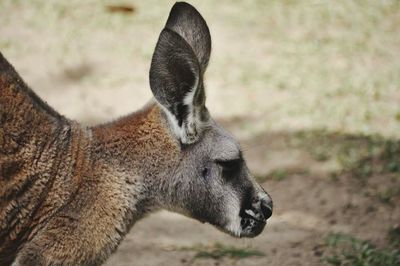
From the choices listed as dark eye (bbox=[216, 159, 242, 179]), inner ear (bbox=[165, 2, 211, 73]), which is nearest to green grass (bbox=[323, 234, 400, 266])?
dark eye (bbox=[216, 159, 242, 179])

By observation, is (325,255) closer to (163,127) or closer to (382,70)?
(163,127)

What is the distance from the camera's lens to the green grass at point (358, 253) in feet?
17.1

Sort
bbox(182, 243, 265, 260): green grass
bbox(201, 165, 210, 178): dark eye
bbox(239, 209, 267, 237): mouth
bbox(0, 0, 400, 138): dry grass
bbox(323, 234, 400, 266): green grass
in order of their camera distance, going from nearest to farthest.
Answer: bbox(201, 165, 210, 178): dark eye
bbox(239, 209, 267, 237): mouth
bbox(323, 234, 400, 266): green grass
bbox(182, 243, 265, 260): green grass
bbox(0, 0, 400, 138): dry grass

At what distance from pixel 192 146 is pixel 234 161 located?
0.27m

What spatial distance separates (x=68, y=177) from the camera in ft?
13.0

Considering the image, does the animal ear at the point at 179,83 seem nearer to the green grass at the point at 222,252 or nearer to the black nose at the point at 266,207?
the black nose at the point at 266,207

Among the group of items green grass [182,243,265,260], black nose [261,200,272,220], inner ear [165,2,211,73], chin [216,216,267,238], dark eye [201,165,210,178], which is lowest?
green grass [182,243,265,260]

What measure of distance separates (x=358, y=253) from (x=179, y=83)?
84.9 inches

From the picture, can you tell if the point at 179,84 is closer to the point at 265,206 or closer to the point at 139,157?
the point at 139,157

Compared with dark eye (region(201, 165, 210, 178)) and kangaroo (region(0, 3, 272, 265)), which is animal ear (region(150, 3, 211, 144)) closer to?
kangaroo (region(0, 3, 272, 265))

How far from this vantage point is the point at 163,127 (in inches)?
164

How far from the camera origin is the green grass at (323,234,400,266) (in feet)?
17.1

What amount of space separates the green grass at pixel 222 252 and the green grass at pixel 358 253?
551 mm

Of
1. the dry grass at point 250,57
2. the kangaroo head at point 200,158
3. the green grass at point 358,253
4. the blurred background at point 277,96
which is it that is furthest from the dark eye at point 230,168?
the dry grass at point 250,57
